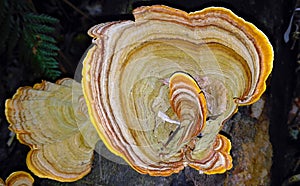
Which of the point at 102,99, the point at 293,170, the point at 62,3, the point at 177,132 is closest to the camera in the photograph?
the point at 102,99

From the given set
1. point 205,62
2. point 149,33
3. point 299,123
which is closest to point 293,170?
point 299,123

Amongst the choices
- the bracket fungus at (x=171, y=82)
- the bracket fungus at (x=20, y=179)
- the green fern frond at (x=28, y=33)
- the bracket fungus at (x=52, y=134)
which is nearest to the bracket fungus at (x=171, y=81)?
the bracket fungus at (x=171, y=82)

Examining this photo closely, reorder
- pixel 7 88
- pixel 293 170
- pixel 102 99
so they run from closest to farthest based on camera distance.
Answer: pixel 102 99 → pixel 293 170 → pixel 7 88

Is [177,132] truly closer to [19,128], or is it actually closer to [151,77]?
[151,77]

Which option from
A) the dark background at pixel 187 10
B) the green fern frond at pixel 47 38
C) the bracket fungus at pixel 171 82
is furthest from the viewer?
the green fern frond at pixel 47 38

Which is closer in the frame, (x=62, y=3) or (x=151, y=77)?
(x=151, y=77)

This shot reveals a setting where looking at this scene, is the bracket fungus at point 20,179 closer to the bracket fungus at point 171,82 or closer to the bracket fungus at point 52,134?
the bracket fungus at point 52,134

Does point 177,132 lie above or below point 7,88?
above
